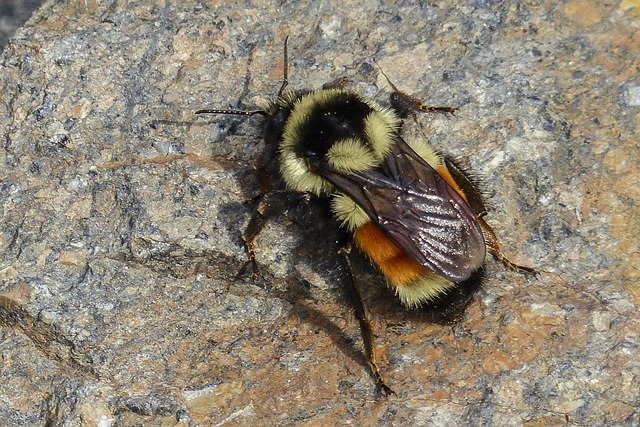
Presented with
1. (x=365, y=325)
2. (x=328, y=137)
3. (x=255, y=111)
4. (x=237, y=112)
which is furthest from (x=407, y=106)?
(x=365, y=325)

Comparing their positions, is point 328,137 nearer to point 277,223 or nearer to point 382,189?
point 382,189

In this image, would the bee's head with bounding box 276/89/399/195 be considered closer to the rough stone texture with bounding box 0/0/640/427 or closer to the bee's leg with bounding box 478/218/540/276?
the rough stone texture with bounding box 0/0/640/427

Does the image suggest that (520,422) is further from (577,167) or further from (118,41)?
(118,41)

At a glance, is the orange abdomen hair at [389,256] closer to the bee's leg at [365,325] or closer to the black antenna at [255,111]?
the bee's leg at [365,325]

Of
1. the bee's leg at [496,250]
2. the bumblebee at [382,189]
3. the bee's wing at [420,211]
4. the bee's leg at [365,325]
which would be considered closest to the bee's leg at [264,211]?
the bumblebee at [382,189]

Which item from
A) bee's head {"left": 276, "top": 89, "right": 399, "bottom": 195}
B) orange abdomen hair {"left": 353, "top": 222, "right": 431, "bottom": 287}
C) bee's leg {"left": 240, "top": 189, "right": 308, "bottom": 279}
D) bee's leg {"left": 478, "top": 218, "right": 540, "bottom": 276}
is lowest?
bee's leg {"left": 478, "top": 218, "right": 540, "bottom": 276}

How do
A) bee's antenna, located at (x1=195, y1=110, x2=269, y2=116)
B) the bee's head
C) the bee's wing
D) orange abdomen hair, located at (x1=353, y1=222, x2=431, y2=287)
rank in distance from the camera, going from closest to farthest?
the bee's wing < orange abdomen hair, located at (x1=353, y1=222, x2=431, y2=287) < the bee's head < bee's antenna, located at (x1=195, y1=110, x2=269, y2=116)

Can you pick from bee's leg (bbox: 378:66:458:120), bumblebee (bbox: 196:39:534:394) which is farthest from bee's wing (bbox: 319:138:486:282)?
bee's leg (bbox: 378:66:458:120)
